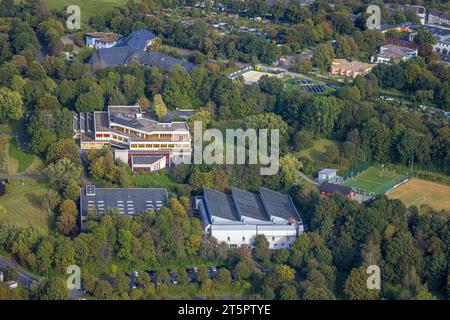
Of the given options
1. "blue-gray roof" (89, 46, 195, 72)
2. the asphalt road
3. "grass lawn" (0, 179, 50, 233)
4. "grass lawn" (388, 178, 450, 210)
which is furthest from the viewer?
"blue-gray roof" (89, 46, 195, 72)

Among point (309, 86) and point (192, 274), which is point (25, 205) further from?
point (309, 86)

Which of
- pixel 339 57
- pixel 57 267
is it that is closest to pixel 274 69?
pixel 339 57

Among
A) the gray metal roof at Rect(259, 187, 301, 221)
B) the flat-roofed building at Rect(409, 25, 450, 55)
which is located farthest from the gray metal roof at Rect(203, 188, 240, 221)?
the flat-roofed building at Rect(409, 25, 450, 55)

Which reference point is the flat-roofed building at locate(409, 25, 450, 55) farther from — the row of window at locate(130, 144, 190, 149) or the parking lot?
the row of window at locate(130, 144, 190, 149)

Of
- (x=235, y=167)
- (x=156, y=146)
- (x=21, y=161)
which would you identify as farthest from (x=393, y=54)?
(x=21, y=161)

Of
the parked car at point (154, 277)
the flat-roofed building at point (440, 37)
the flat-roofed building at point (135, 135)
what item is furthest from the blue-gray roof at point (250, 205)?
the flat-roofed building at point (440, 37)
